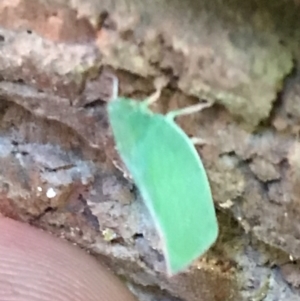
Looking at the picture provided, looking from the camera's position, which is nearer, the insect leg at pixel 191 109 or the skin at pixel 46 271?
the insect leg at pixel 191 109

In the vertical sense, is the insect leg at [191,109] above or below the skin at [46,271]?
→ above

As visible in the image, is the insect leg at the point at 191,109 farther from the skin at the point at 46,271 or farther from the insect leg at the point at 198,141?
the skin at the point at 46,271

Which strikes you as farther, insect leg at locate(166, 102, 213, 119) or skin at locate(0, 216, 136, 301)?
skin at locate(0, 216, 136, 301)

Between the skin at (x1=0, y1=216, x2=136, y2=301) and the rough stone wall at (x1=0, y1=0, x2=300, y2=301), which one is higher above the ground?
the rough stone wall at (x1=0, y1=0, x2=300, y2=301)

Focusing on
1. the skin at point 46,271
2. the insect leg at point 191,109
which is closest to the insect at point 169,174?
the insect leg at point 191,109

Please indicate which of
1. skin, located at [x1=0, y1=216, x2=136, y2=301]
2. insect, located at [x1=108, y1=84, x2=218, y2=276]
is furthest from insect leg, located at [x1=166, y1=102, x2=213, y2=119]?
skin, located at [x1=0, y1=216, x2=136, y2=301]

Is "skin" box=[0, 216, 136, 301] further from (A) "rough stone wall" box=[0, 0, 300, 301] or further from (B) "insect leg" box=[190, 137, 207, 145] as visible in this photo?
(B) "insect leg" box=[190, 137, 207, 145]

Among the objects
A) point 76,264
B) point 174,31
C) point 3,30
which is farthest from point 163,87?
point 76,264
